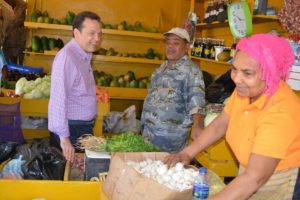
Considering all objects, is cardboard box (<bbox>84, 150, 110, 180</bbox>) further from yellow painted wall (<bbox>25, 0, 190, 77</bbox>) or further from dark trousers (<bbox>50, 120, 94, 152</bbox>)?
yellow painted wall (<bbox>25, 0, 190, 77</bbox>)

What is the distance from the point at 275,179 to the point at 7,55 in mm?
6793

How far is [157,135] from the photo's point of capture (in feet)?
11.3

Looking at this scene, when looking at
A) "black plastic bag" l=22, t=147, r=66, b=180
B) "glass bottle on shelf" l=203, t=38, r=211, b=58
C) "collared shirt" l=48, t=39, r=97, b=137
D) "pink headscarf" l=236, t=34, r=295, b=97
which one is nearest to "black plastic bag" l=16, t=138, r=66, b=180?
"black plastic bag" l=22, t=147, r=66, b=180

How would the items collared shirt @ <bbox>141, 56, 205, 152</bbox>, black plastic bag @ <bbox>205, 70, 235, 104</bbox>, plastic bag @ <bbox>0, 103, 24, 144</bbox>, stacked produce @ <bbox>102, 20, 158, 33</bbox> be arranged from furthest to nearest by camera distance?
stacked produce @ <bbox>102, 20, 158, 33</bbox>
black plastic bag @ <bbox>205, 70, 235, 104</bbox>
plastic bag @ <bbox>0, 103, 24, 144</bbox>
collared shirt @ <bbox>141, 56, 205, 152</bbox>

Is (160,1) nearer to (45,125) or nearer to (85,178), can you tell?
(45,125)

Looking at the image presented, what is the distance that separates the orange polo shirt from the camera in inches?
60.6

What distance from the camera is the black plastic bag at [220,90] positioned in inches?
158

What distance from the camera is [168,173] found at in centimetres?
173

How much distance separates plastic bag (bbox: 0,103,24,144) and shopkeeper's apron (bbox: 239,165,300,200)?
2467 mm

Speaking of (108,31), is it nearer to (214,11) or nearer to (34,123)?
(214,11)

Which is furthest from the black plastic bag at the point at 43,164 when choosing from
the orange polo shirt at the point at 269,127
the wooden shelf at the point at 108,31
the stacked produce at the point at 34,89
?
the wooden shelf at the point at 108,31

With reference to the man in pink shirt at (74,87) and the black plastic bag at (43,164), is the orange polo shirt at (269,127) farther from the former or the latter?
the man in pink shirt at (74,87)

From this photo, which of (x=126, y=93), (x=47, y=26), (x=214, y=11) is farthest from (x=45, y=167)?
(x=47, y=26)

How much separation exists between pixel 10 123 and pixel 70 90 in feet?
4.18
